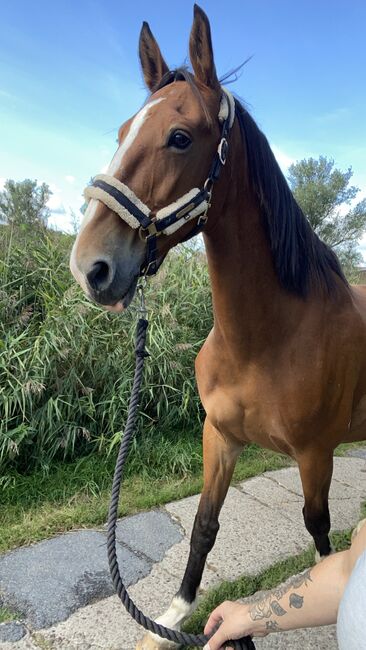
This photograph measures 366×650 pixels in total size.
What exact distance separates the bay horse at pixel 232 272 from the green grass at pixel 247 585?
14 centimetres

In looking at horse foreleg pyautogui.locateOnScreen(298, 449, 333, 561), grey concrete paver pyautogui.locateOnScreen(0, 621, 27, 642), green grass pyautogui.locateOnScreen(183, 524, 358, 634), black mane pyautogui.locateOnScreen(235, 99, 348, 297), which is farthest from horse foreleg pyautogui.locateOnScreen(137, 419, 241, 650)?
black mane pyautogui.locateOnScreen(235, 99, 348, 297)

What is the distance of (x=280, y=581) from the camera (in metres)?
2.31

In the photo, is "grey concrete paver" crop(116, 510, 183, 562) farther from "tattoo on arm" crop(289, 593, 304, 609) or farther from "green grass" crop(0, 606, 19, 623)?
"tattoo on arm" crop(289, 593, 304, 609)

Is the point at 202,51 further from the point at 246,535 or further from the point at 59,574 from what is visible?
the point at 246,535

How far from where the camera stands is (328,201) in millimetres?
20203

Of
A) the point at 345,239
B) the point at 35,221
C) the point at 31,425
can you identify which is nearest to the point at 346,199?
the point at 345,239

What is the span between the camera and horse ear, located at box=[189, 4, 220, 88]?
146cm

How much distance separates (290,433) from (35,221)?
331 centimetres

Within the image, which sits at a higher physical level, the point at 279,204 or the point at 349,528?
the point at 279,204

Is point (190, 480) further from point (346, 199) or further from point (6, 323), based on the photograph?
point (346, 199)

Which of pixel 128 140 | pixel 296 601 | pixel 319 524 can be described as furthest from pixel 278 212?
pixel 319 524

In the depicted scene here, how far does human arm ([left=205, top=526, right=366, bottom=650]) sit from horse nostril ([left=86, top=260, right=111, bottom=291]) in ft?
2.78

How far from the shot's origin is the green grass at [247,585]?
2080 millimetres

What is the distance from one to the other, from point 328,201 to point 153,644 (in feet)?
67.1
